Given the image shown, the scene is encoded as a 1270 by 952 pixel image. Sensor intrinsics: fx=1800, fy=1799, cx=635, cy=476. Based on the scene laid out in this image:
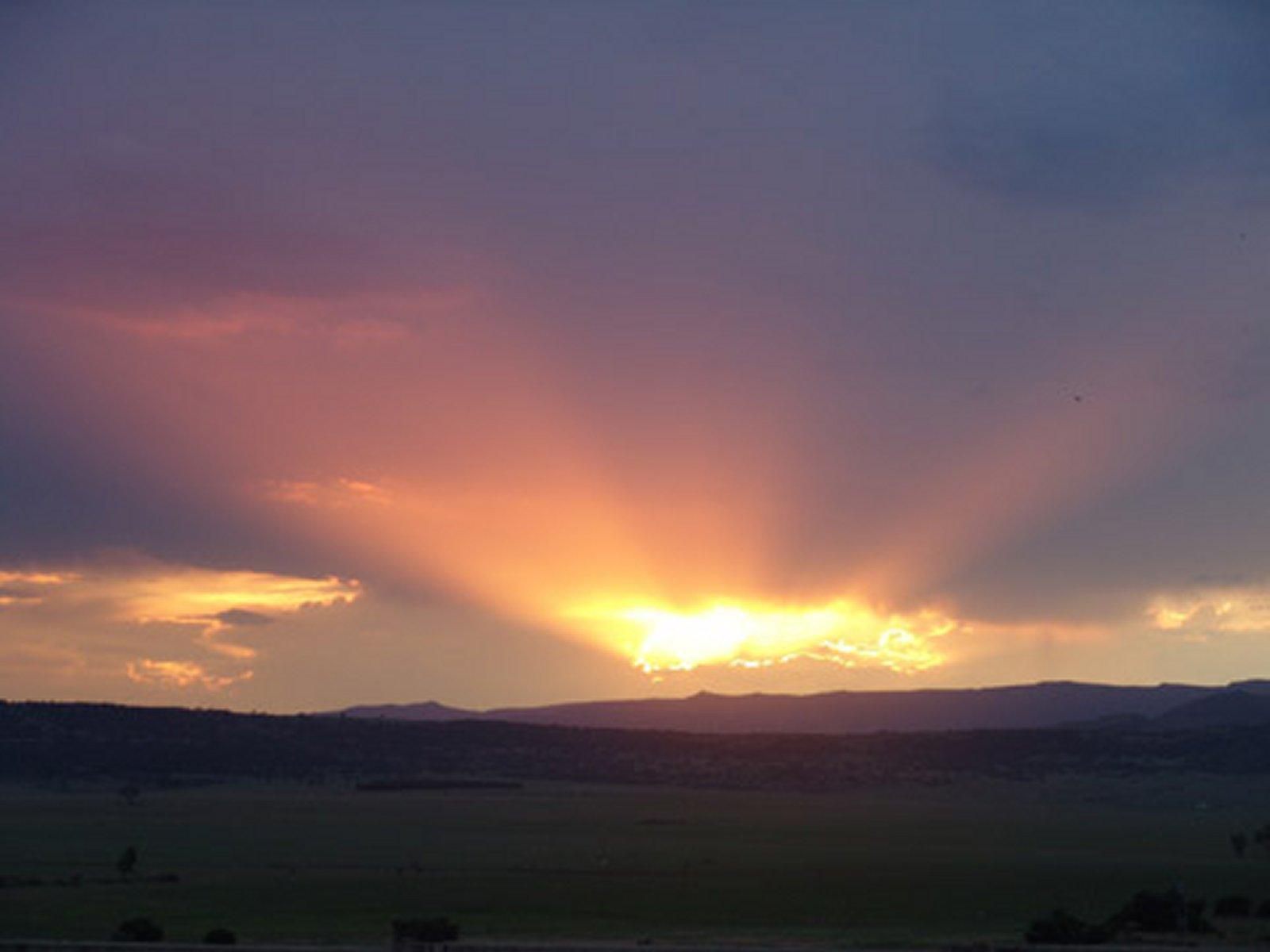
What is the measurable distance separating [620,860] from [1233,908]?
3545 centimetres

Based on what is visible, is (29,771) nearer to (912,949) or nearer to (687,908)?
(687,908)

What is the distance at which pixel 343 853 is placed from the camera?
9100 centimetres

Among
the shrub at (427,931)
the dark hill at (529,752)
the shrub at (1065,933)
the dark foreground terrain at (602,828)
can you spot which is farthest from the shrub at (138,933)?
the dark hill at (529,752)

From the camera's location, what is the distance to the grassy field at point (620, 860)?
5912cm

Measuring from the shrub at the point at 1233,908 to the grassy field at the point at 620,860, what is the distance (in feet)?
12.7

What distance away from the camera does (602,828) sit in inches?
4370

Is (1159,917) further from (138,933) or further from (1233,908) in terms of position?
(138,933)

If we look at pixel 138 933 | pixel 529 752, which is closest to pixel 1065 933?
pixel 138 933

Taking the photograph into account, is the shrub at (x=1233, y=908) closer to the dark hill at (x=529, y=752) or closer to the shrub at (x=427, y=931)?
the shrub at (x=427, y=931)

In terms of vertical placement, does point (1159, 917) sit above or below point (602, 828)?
below

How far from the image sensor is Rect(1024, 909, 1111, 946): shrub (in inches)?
1716

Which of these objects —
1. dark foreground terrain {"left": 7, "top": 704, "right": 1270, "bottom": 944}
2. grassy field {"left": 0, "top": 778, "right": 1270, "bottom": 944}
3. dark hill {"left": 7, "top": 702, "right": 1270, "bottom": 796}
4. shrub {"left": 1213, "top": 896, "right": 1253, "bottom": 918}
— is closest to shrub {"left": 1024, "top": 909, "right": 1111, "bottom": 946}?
dark foreground terrain {"left": 7, "top": 704, "right": 1270, "bottom": 944}

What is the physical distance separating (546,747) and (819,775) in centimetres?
3127

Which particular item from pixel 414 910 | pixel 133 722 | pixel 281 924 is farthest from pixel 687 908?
pixel 133 722
